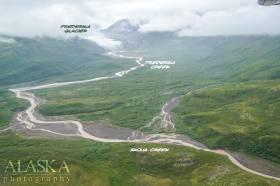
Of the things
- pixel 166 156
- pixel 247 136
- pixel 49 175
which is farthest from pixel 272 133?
pixel 49 175

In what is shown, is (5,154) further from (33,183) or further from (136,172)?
(136,172)

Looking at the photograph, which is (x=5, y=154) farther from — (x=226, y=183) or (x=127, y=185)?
(x=226, y=183)

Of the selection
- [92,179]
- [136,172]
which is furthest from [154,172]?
[92,179]

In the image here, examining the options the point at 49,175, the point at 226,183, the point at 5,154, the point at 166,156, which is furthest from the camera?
the point at 5,154

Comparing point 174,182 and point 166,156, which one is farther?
point 166,156

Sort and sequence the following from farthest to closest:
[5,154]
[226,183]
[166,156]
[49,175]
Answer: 1. [5,154]
2. [166,156]
3. [49,175]
4. [226,183]

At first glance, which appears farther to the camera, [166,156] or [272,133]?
[272,133]
